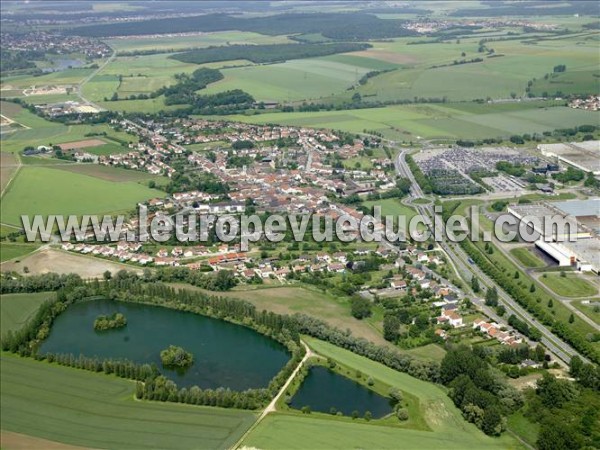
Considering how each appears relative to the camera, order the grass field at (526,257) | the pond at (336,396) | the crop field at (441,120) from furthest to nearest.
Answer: the crop field at (441,120), the grass field at (526,257), the pond at (336,396)

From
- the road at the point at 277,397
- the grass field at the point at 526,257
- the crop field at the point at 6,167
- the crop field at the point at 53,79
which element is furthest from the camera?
the crop field at the point at 53,79

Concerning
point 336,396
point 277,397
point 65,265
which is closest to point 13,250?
point 65,265

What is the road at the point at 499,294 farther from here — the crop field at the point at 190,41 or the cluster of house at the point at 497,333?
the crop field at the point at 190,41

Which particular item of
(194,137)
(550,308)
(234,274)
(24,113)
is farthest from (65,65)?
(550,308)

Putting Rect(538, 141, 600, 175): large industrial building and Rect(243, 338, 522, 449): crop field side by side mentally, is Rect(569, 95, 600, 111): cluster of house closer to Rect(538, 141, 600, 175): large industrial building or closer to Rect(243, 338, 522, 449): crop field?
Rect(538, 141, 600, 175): large industrial building

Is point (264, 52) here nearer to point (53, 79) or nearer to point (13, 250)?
point (53, 79)

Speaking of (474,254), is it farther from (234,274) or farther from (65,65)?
(65,65)

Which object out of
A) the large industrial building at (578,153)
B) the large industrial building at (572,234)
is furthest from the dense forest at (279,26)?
the large industrial building at (572,234)
